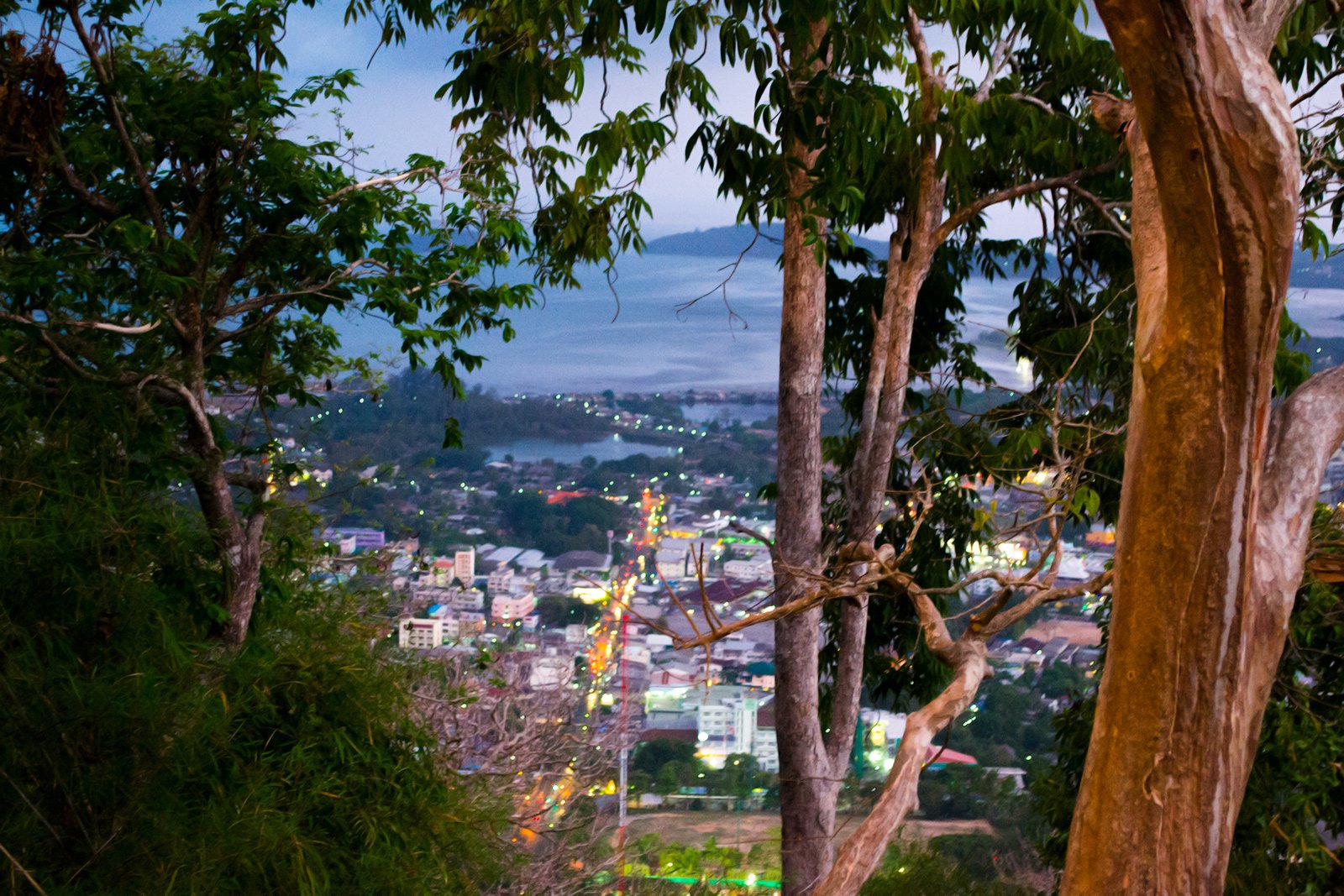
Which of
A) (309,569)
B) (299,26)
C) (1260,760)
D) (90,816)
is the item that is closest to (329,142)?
(299,26)

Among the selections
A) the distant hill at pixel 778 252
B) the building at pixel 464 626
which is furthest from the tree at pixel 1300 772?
the building at pixel 464 626

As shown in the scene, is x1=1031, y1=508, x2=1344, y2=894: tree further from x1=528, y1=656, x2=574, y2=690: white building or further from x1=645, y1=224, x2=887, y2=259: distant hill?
x1=528, y1=656, x2=574, y2=690: white building

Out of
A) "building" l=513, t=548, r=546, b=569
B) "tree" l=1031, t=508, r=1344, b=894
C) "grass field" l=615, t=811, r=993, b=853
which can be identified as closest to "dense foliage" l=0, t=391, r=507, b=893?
"tree" l=1031, t=508, r=1344, b=894

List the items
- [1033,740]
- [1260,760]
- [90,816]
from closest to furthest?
[90,816], [1260,760], [1033,740]

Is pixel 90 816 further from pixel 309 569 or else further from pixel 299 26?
pixel 299 26

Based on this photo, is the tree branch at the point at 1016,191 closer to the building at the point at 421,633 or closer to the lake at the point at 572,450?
the building at the point at 421,633
